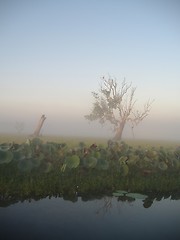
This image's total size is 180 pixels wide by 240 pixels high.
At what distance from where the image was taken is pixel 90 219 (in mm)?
6621

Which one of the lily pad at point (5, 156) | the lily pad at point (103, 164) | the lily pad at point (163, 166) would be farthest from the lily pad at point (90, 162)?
the lily pad at point (163, 166)

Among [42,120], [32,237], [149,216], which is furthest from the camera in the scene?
[42,120]

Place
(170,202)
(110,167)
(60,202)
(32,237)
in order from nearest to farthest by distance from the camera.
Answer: (32,237) → (60,202) → (170,202) → (110,167)

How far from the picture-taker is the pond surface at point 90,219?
5754mm

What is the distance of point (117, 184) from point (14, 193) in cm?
330

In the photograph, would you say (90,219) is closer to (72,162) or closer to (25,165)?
(72,162)

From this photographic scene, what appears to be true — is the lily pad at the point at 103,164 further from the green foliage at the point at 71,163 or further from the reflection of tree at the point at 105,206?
the reflection of tree at the point at 105,206

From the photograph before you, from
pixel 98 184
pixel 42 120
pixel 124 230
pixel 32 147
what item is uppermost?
pixel 42 120

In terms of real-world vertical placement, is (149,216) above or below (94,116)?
below

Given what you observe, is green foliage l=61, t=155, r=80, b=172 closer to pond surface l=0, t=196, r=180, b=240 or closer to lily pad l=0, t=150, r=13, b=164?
lily pad l=0, t=150, r=13, b=164

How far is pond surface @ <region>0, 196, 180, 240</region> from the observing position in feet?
18.9

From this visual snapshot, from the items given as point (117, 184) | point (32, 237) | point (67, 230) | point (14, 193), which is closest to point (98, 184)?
point (117, 184)

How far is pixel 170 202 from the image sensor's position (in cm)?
855

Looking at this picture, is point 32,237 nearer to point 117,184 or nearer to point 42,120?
point 117,184
